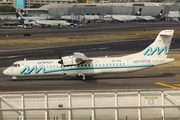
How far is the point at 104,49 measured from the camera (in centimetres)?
8188

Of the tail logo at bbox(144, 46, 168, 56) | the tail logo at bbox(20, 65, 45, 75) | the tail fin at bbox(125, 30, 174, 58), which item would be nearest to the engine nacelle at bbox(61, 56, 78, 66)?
the tail logo at bbox(20, 65, 45, 75)

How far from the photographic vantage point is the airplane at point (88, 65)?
1812 inches

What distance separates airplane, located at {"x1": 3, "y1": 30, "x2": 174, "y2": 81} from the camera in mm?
46031

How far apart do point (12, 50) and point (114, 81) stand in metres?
41.2

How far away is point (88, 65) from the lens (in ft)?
154

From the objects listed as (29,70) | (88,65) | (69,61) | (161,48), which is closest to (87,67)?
(88,65)

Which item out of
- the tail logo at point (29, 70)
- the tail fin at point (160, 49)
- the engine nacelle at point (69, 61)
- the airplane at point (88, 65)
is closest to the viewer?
the engine nacelle at point (69, 61)

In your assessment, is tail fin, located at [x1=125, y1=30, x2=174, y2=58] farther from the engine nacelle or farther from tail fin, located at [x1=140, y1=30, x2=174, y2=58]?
the engine nacelle

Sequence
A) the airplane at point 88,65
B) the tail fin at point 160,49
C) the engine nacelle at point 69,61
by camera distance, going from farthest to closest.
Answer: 1. the tail fin at point 160,49
2. the airplane at point 88,65
3. the engine nacelle at point 69,61

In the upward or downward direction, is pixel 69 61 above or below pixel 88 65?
above

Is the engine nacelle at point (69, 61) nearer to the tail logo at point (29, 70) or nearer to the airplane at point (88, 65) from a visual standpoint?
the airplane at point (88, 65)

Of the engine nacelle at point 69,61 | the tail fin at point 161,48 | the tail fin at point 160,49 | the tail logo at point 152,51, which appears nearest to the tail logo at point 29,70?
the engine nacelle at point 69,61

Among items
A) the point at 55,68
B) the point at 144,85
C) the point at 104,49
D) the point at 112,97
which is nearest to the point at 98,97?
the point at 112,97

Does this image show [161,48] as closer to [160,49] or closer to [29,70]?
[160,49]
